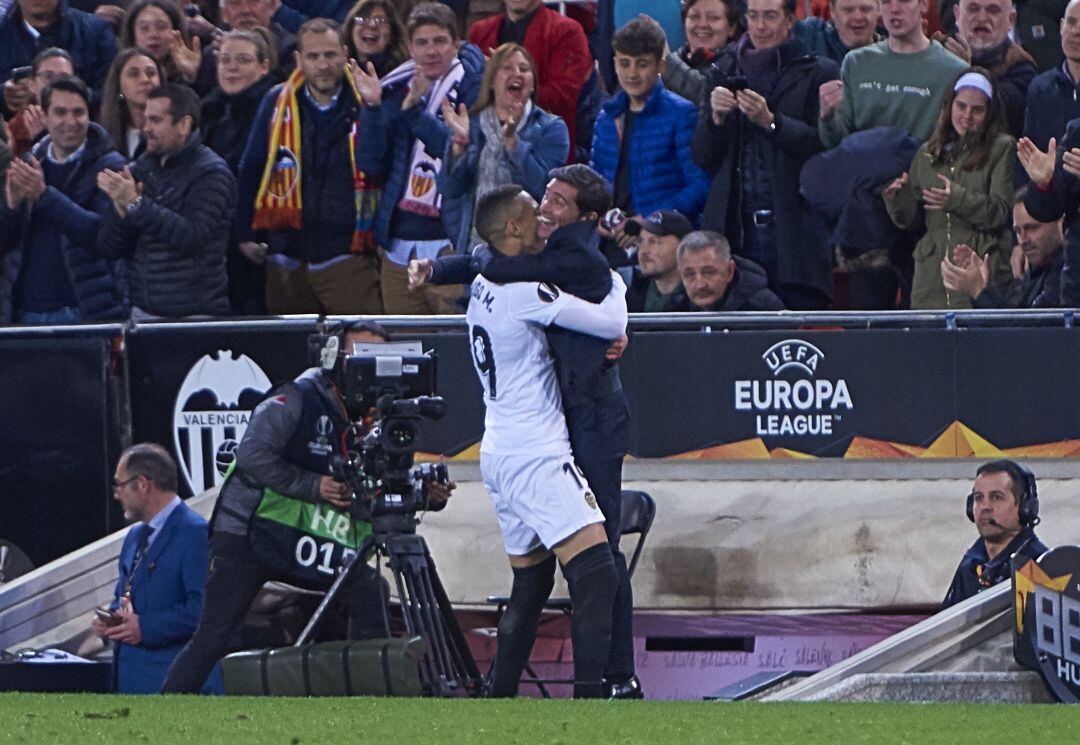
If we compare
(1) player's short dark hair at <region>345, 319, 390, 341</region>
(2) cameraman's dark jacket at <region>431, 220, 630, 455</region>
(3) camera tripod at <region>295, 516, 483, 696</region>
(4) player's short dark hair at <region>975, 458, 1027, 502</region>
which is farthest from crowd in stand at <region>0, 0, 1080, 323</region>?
(3) camera tripod at <region>295, 516, 483, 696</region>

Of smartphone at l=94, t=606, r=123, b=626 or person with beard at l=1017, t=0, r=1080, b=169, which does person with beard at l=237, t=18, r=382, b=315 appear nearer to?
smartphone at l=94, t=606, r=123, b=626

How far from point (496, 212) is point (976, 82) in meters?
3.02

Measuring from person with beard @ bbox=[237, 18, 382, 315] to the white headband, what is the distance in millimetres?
3435

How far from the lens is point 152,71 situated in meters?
13.5

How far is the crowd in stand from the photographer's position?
11.6 meters

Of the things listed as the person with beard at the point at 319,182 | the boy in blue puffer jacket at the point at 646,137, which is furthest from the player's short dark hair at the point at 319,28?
the boy in blue puffer jacket at the point at 646,137

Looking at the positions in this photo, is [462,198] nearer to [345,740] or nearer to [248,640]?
[248,640]

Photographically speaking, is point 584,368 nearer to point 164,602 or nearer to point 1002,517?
point 1002,517

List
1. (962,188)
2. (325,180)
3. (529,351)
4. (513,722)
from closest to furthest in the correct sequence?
(513,722) → (529,351) → (962,188) → (325,180)

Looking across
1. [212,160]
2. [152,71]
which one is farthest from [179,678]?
[152,71]

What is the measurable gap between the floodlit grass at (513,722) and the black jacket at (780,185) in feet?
13.0

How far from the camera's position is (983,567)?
10.4 m

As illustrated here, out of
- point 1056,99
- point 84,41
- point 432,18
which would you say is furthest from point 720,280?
point 84,41

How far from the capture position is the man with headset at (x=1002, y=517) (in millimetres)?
10219
